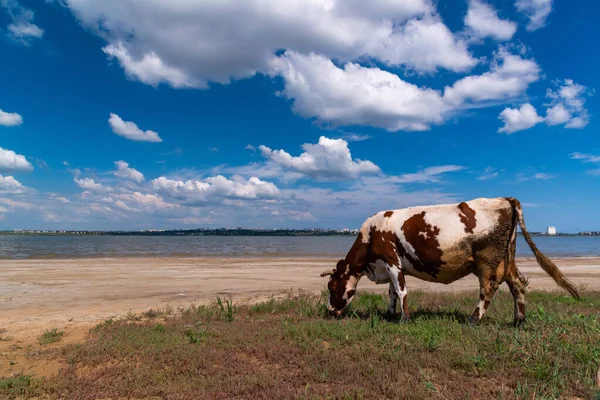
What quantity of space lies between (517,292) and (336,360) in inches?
186

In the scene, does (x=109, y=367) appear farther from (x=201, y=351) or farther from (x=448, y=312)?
(x=448, y=312)

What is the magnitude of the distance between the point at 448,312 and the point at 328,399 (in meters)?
6.24

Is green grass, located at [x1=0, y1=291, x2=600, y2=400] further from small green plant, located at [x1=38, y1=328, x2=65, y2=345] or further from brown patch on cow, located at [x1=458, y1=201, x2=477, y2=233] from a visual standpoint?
brown patch on cow, located at [x1=458, y1=201, x2=477, y2=233]

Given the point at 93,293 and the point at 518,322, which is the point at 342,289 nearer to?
the point at 518,322

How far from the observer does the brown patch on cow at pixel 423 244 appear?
8.62m

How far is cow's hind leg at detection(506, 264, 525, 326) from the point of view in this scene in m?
8.45

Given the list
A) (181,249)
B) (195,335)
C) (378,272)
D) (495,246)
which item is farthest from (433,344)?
(181,249)

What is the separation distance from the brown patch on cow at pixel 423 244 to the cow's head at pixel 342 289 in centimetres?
151

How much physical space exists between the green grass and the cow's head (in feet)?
2.56

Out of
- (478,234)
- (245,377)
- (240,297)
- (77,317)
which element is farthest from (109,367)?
(240,297)

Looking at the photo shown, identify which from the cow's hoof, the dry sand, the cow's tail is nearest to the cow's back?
the cow's tail

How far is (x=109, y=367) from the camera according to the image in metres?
6.44

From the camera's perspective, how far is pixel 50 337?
8.44 m

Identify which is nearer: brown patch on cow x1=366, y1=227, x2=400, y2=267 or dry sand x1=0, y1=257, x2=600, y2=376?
brown patch on cow x1=366, y1=227, x2=400, y2=267
